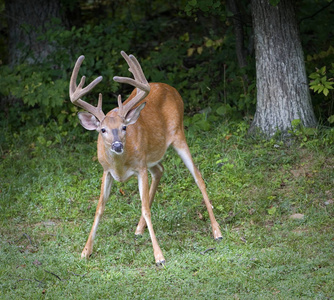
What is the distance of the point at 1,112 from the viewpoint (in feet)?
31.4

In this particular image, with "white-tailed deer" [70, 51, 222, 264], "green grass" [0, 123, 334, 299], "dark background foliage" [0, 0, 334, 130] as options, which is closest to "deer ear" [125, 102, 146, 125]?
"white-tailed deer" [70, 51, 222, 264]

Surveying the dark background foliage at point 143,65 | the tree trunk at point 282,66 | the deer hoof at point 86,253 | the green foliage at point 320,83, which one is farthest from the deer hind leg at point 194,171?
the green foliage at point 320,83

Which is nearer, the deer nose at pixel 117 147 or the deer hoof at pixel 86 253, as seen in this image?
the deer nose at pixel 117 147

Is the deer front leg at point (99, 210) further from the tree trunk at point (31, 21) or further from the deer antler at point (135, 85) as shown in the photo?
the tree trunk at point (31, 21)

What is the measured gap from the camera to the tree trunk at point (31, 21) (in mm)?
9711

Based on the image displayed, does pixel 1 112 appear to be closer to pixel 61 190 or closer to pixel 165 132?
pixel 61 190

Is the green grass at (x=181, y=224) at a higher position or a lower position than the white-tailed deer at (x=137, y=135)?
lower

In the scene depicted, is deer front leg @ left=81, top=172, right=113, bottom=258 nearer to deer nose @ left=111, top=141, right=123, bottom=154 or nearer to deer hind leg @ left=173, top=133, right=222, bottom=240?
deer nose @ left=111, top=141, right=123, bottom=154

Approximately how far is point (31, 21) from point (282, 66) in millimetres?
4545

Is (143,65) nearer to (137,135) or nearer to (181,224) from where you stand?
(137,135)

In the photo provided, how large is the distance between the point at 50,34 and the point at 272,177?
438cm

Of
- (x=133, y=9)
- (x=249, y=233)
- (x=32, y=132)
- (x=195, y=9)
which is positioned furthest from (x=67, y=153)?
(x=133, y=9)

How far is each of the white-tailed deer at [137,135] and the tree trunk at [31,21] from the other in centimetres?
372

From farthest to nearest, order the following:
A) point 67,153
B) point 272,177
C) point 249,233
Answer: point 67,153 < point 272,177 < point 249,233
